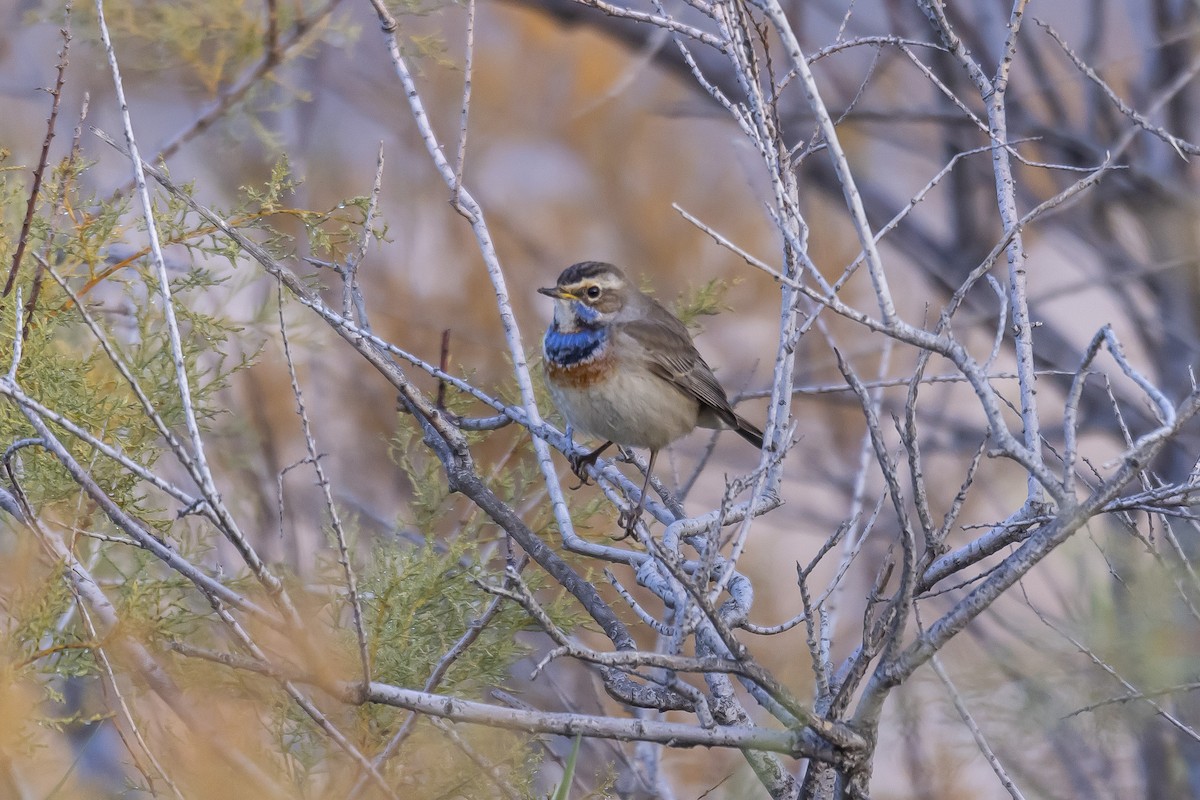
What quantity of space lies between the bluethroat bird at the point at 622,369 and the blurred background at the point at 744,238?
0.24 m

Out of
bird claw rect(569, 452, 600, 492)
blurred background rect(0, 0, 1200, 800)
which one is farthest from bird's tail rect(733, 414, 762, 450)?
bird claw rect(569, 452, 600, 492)

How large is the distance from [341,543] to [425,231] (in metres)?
5.40

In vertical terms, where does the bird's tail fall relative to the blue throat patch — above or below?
above

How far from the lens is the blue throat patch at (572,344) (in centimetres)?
416

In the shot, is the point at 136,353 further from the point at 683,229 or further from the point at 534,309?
the point at 683,229

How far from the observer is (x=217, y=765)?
219 cm

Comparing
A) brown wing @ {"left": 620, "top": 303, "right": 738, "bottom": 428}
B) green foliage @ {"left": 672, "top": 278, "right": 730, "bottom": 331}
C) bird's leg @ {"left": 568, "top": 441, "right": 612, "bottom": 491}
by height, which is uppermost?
brown wing @ {"left": 620, "top": 303, "right": 738, "bottom": 428}

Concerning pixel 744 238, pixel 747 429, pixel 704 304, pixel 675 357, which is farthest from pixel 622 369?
pixel 744 238

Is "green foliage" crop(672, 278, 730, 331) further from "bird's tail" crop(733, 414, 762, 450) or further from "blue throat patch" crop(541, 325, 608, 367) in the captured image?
"bird's tail" crop(733, 414, 762, 450)

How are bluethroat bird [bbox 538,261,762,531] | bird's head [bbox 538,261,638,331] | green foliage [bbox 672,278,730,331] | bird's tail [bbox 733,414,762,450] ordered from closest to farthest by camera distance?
green foliage [bbox 672,278,730,331] < bluethroat bird [bbox 538,261,762,531] < bird's head [bbox 538,261,638,331] < bird's tail [bbox 733,414,762,450]

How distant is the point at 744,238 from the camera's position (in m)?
7.33

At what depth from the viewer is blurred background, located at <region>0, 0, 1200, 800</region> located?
4191 mm

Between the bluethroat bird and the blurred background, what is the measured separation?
0.78ft

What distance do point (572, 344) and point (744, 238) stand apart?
3290 mm
